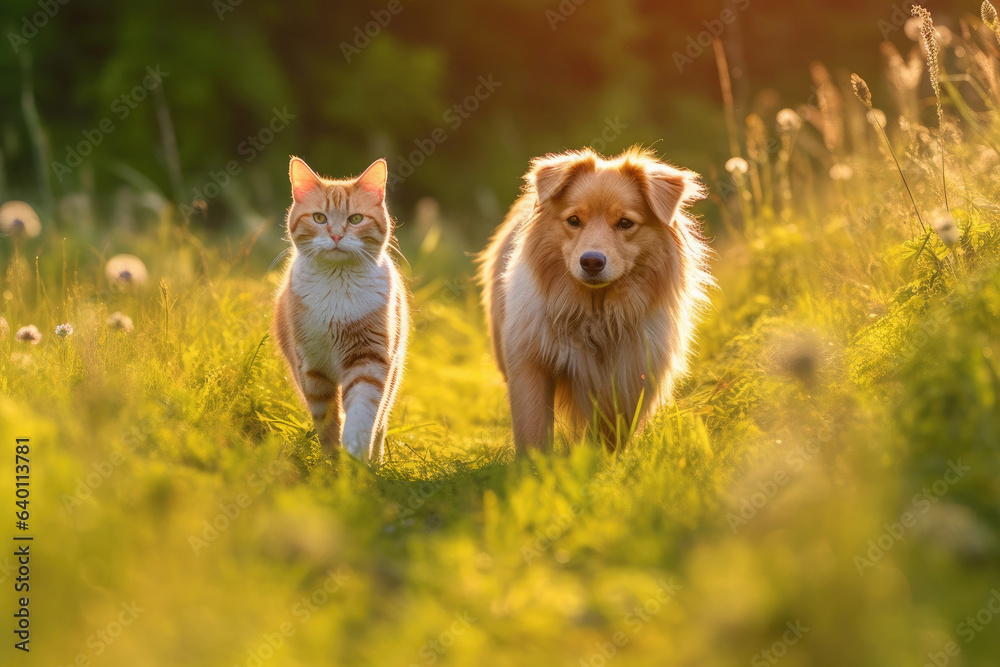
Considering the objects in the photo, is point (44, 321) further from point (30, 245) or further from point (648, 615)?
point (648, 615)

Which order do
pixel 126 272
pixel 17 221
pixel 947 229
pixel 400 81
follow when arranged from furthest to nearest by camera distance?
pixel 400 81, pixel 17 221, pixel 126 272, pixel 947 229

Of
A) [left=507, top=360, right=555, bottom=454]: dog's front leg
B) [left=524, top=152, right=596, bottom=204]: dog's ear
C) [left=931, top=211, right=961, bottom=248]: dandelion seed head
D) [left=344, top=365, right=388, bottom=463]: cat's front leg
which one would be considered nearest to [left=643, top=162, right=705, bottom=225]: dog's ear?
[left=524, top=152, right=596, bottom=204]: dog's ear

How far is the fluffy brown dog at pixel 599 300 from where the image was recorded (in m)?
3.55

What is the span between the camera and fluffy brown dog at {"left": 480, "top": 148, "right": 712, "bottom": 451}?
3551 mm

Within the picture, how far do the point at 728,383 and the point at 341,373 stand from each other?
1770 millimetres

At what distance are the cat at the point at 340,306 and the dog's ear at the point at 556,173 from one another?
2.49 ft

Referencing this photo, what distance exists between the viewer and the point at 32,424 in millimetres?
2396

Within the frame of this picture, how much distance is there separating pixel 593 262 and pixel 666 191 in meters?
0.51

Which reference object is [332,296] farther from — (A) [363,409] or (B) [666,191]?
(B) [666,191]

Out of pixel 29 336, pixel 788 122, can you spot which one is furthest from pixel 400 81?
pixel 29 336

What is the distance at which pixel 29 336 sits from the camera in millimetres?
3795

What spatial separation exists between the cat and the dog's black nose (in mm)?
942

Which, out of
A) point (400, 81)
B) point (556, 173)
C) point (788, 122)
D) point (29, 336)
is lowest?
point (29, 336)

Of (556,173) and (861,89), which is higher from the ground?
(861,89)
